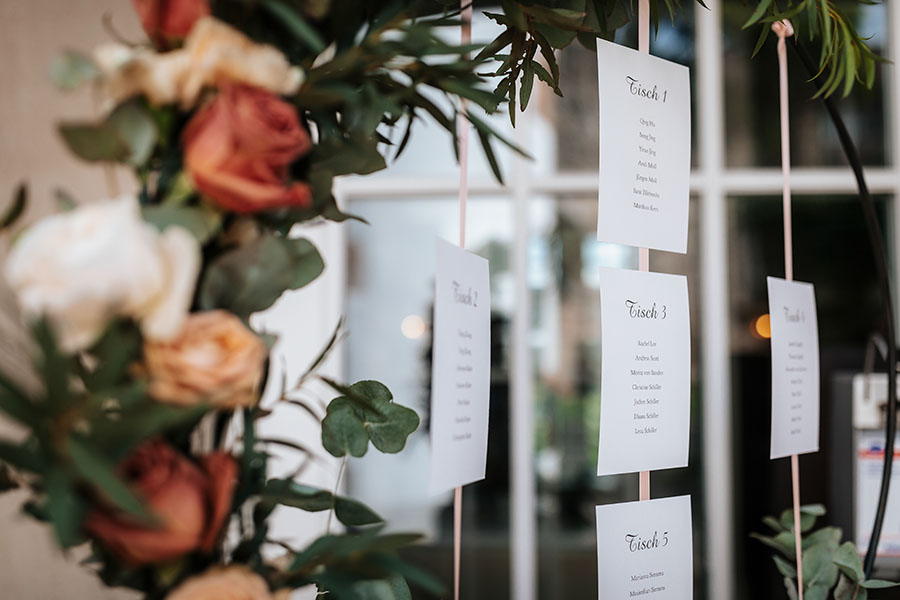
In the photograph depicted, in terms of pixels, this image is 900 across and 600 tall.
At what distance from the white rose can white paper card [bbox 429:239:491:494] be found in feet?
1.27

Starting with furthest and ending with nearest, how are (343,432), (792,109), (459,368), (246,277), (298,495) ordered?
(792,109) < (459,368) < (343,432) < (298,495) < (246,277)

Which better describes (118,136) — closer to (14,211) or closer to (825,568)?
(14,211)

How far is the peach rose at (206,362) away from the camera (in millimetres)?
517

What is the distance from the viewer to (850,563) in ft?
3.64

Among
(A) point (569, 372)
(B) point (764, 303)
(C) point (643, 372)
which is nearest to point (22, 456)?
(C) point (643, 372)

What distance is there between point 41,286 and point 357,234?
8.78 ft

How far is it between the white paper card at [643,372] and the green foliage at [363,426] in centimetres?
30

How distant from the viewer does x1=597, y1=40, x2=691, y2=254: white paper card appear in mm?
998

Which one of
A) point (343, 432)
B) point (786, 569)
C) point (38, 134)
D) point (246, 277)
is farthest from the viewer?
point (38, 134)

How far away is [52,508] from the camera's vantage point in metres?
0.48

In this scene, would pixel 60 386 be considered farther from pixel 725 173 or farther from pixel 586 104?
pixel 586 104

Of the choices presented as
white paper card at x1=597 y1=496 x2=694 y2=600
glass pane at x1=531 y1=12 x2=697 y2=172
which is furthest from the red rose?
glass pane at x1=531 y1=12 x2=697 y2=172

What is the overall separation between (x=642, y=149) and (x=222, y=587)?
74 centimetres

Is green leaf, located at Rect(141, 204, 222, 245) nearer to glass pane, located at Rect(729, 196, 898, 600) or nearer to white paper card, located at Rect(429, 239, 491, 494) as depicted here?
white paper card, located at Rect(429, 239, 491, 494)
